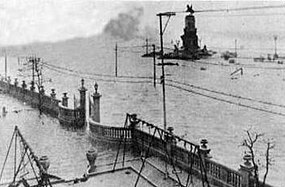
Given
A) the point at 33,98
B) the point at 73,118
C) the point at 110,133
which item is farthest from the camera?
the point at 33,98

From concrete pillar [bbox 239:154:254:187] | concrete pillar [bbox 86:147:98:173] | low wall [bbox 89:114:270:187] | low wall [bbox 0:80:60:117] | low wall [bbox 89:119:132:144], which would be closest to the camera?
concrete pillar [bbox 239:154:254:187]

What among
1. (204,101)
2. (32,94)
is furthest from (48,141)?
(204,101)

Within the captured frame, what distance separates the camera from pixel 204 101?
48844 millimetres

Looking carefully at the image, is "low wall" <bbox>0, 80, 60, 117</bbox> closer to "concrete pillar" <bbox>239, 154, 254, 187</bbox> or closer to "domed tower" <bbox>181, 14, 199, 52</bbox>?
"concrete pillar" <bbox>239, 154, 254, 187</bbox>

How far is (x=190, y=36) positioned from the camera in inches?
3155

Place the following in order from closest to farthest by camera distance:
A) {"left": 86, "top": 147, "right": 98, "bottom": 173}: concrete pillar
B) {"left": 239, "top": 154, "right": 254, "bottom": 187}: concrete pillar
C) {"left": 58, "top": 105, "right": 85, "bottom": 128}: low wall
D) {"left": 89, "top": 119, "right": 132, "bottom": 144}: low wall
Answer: {"left": 239, "top": 154, "right": 254, "bottom": 187}: concrete pillar
{"left": 86, "top": 147, "right": 98, "bottom": 173}: concrete pillar
{"left": 89, "top": 119, "right": 132, "bottom": 144}: low wall
{"left": 58, "top": 105, "right": 85, "bottom": 128}: low wall

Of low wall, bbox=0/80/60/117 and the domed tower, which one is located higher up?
the domed tower

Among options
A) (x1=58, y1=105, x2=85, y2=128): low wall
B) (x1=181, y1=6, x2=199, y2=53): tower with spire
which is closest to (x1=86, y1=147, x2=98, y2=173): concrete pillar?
(x1=58, y1=105, x2=85, y2=128): low wall

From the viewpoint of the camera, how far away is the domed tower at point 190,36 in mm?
76938

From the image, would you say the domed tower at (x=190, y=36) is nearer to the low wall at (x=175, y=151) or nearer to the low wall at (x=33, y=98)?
the low wall at (x=33, y=98)

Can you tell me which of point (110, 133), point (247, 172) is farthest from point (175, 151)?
point (110, 133)

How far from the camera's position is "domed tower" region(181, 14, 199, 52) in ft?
252

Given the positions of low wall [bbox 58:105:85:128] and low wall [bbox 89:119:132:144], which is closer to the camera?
low wall [bbox 89:119:132:144]

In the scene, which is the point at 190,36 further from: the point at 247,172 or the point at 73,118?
the point at 247,172
